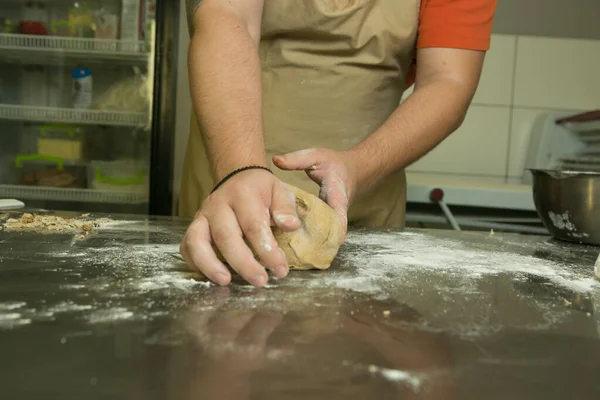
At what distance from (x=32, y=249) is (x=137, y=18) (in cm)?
195

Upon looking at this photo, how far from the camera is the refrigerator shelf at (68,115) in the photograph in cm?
251

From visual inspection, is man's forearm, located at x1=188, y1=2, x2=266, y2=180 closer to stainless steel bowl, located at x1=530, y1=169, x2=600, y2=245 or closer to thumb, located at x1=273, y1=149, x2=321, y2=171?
thumb, located at x1=273, y1=149, x2=321, y2=171

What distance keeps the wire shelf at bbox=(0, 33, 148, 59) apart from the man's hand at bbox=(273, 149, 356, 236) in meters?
1.86

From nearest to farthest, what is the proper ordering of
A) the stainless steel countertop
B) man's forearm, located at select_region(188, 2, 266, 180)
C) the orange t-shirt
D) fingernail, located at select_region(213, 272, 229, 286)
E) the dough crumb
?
the stainless steel countertop, fingernail, located at select_region(213, 272, 229, 286), man's forearm, located at select_region(188, 2, 266, 180), the dough crumb, the orange t-shirt

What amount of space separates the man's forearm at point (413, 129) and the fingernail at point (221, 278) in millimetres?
474

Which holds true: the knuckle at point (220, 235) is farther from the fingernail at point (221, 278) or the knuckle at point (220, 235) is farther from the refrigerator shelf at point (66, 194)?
the refrigerator shelf at point (66, 194)

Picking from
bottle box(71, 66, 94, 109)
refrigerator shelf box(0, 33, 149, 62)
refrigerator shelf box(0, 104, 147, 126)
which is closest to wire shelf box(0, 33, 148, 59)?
refrigerator shelf box(0, 33, 149, 62)

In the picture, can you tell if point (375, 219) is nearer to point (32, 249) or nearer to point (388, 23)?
point (388, 23)

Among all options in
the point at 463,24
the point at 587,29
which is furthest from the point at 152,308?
the point at 587,29

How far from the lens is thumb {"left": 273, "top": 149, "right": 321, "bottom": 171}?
801 millimetres

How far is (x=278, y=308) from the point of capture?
0.55 meters

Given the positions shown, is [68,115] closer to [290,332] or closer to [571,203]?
[571,203]

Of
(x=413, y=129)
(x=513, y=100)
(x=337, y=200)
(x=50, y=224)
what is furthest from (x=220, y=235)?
(x=513, y=100)

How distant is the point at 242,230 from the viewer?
0.64 metres
